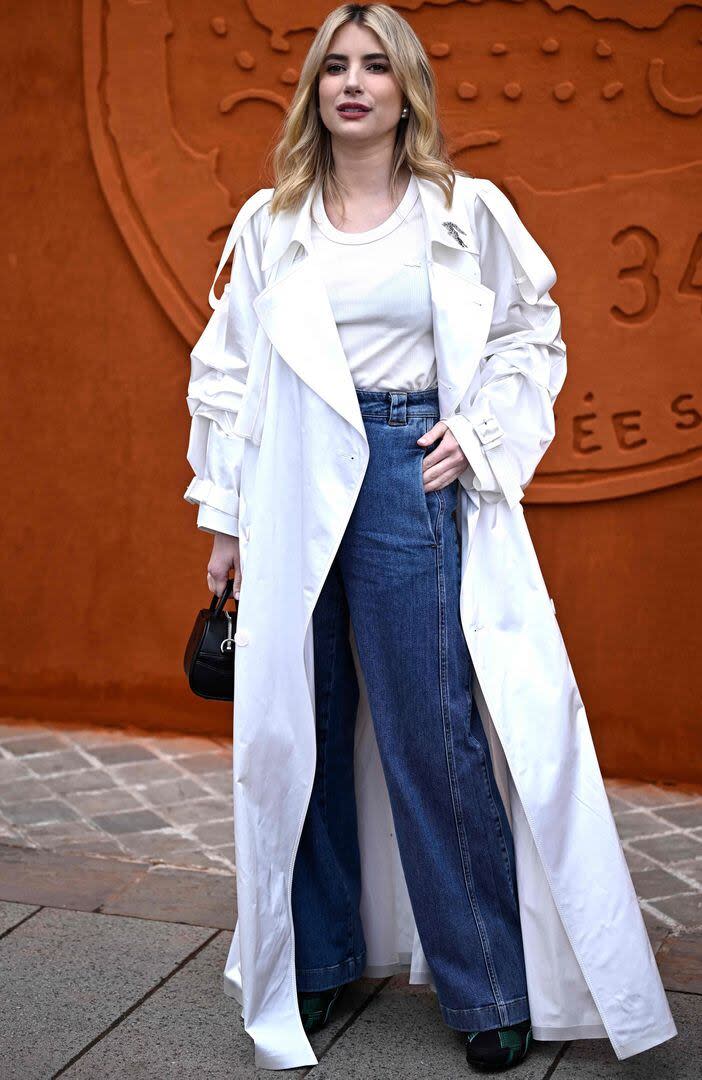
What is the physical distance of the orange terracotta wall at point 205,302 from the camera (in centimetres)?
404

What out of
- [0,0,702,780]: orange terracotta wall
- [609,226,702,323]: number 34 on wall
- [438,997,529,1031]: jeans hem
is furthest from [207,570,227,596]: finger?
[609,226,702,323]: number 34 on wall

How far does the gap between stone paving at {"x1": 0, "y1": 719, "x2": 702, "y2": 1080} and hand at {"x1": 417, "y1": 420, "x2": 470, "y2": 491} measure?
123 centimetres

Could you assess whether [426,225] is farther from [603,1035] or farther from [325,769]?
[603,1035]

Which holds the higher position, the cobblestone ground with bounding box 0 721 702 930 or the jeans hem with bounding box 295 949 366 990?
the cobblestone ground with bounding box 0 721 702 930

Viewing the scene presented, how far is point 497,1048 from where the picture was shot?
8.89 ft

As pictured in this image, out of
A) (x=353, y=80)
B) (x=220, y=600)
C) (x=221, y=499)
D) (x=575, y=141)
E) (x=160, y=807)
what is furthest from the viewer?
(x=160, y=807)

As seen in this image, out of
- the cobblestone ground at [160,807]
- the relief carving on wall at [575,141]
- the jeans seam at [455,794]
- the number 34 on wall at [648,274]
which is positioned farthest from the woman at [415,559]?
the number 34 on wall at [648,274]

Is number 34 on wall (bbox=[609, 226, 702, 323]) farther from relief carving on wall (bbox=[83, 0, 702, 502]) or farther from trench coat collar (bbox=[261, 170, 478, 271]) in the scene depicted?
trench coat collar (bbox=[261, 170, 478, 271])

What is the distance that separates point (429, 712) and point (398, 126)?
1208mm

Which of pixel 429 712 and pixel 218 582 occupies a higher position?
pixel 218 582

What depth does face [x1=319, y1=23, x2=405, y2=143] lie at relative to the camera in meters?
2.58

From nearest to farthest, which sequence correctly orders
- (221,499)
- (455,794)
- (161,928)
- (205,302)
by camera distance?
(455,794) → (221,499) → (161,928) → (205,302)

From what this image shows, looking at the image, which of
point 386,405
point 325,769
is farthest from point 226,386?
point 325,769

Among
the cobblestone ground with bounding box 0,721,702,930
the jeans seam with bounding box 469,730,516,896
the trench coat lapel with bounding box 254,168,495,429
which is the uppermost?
the trench coat lapel with bounding box 254,168,495,429
